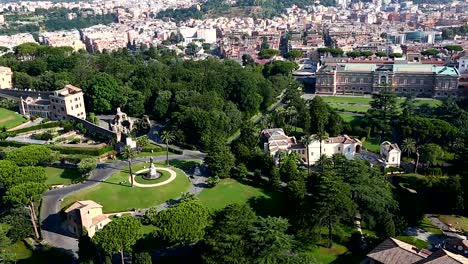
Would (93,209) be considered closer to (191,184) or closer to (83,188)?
(83,188)

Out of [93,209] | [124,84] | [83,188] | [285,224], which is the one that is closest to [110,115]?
[124,84]

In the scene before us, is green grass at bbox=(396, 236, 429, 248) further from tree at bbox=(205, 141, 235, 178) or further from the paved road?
the paved road

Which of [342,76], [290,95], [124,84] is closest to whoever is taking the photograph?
[290,95]

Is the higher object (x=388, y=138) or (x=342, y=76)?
(x=342, y=76)

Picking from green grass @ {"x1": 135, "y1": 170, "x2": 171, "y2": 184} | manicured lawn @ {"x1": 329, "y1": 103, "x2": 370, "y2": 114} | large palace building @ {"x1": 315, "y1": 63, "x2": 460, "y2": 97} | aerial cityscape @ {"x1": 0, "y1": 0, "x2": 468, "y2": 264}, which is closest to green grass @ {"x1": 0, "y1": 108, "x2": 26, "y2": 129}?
aerial cityscape @ {"x1": 0, "y1": 0, "x2": 468, "y2": 264}

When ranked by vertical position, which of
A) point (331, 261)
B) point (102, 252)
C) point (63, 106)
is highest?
point (63, 106)

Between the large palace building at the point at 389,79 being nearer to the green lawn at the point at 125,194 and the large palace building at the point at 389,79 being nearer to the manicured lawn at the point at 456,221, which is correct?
the manicured lawn at the point at 456,221

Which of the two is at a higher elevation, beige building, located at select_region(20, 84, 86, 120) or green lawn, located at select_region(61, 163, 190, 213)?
beige building, located at select_region(20, 84, 86, 120)
